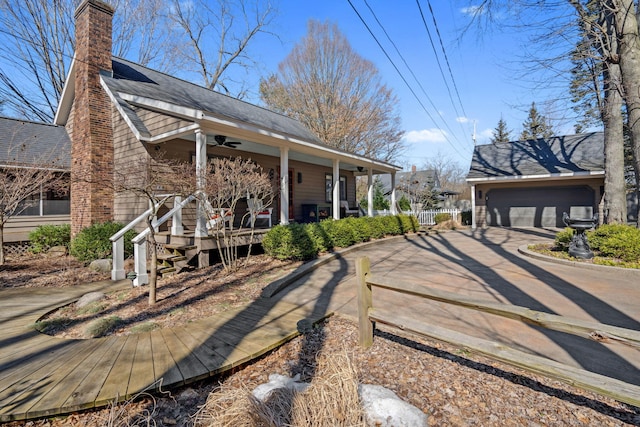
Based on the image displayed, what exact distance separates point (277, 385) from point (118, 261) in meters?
5.15

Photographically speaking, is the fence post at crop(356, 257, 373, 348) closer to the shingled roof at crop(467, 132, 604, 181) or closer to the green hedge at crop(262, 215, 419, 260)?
the green hedge at crop(262, 215, 419, 260)

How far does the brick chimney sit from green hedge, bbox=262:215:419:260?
193 inches

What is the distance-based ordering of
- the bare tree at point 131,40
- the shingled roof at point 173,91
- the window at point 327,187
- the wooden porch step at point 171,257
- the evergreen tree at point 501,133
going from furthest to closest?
the evergreen tree at point 501,133, the bare tree at point 131,40, the window at point 327,187, the shingled roof at point 173,91, the wooden porch step at point 171,257

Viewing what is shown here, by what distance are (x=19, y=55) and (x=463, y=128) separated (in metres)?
23.1

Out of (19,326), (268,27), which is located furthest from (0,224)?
(268,27)

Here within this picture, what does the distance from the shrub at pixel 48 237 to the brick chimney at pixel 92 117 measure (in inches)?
23.5

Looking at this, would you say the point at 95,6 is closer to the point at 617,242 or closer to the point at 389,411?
the point at 389,411

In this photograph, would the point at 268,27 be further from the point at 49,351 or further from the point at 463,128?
the point at 49,351

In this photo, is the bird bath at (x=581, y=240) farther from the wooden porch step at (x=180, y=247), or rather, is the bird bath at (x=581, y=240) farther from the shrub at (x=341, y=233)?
the wooden porch step at (x=180, y=247)

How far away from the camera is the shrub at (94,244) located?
717cm

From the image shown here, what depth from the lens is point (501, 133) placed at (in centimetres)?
3597

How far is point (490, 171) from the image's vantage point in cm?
1548

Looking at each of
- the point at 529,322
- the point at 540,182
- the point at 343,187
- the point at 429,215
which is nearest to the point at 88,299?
the point at 529,322

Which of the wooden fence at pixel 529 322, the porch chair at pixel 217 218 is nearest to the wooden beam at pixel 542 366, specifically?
the wooden fence at pixel 529 322
